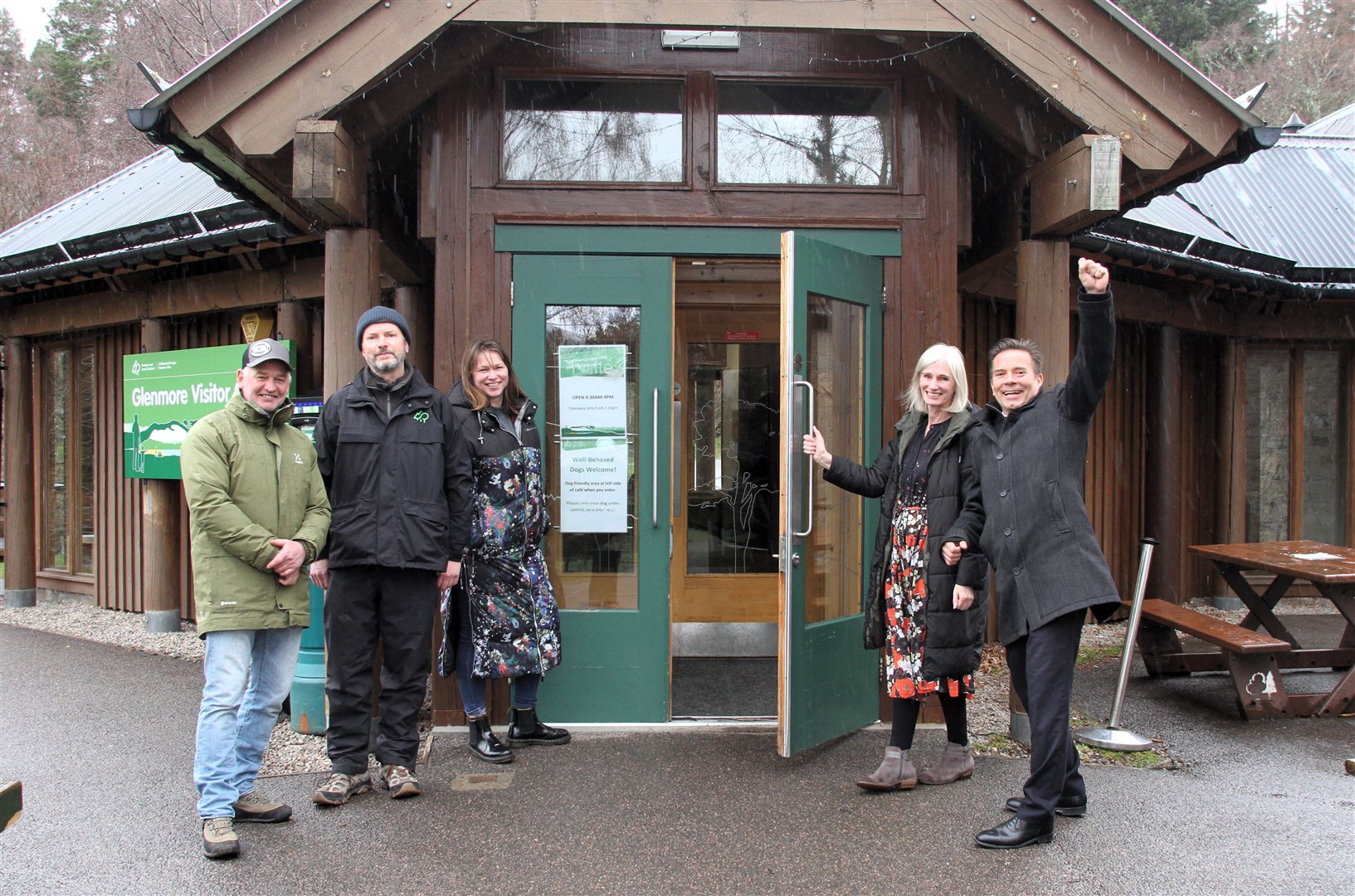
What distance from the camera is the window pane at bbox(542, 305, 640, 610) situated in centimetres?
463

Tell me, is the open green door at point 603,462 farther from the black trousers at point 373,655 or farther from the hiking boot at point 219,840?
the hiking boot at point 219,840

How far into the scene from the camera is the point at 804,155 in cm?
473

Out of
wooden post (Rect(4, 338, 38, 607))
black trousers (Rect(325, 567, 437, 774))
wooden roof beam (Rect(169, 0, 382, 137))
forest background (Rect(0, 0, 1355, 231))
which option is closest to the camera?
black trousers (Rect(325, 567, 437, 774))

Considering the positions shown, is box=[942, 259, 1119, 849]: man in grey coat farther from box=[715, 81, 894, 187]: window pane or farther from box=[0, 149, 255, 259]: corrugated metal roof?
box=[0, 149, 255, 259]: corrugated metal roof

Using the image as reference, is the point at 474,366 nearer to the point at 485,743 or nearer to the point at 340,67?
the point at 340,67

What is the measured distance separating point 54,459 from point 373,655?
25.1ft

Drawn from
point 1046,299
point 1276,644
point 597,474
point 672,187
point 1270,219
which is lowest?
point 1276,644

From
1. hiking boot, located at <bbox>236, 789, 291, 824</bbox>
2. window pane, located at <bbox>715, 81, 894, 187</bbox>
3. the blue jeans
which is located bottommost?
hiking boot, located at <bbox>236, 789, 291, 824</bbox>

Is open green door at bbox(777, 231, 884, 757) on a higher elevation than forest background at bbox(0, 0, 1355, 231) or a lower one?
lower

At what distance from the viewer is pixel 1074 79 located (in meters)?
4.18

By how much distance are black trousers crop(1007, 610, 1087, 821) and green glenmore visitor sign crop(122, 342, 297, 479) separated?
5.73m

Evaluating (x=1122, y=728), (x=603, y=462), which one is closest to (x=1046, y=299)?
(x=1122, y=728)

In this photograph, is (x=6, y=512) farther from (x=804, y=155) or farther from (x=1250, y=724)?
(x=1250, y=724)

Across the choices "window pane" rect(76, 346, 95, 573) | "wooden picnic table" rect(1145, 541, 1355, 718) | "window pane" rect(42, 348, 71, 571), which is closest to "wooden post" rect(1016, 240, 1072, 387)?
"wooden picnic table" rect(1145, 541, 1355, 718)
